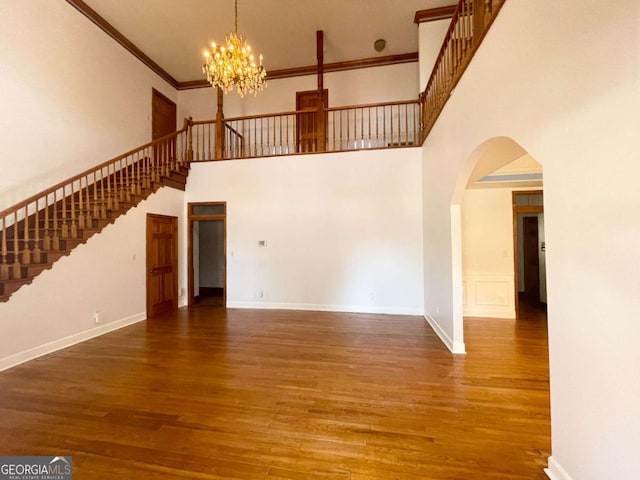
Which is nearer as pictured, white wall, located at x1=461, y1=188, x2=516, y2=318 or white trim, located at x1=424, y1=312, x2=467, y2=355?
white trim, located at x1=424, y1=312, x2=467, y2=355

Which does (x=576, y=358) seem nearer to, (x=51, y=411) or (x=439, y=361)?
(x=439, y=361)

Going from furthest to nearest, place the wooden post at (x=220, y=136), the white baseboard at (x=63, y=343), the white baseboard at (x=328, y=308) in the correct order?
the wooden post at (x=220, y=136) → the white baseboard at (x=328, y=308) → the white baseboard at (x=63, y=343)

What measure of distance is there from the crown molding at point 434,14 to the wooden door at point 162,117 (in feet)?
18.7

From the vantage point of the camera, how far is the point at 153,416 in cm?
229

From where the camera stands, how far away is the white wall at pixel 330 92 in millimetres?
6887

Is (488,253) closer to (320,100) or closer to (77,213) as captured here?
(320,100)

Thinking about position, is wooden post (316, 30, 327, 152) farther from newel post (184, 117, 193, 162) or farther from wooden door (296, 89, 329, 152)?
newel post (184, 117, 193, 162)

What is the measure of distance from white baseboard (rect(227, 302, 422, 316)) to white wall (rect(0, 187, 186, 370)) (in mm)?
1943

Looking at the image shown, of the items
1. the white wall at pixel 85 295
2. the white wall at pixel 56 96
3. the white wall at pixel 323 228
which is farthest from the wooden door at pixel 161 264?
the white wall at pixel 56 96

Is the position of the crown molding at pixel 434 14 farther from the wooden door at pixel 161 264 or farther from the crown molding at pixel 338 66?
the wooden door at pixel 161 264

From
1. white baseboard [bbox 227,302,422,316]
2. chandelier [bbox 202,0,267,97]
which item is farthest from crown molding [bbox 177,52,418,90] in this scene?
white baseboard [bbox 227,302,422,316]

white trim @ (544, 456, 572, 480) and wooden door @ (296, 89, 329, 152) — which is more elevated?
wooden door @ (296, 89, 329, 152)

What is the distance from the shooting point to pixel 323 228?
5.75m

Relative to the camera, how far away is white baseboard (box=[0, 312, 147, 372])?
325 cm
